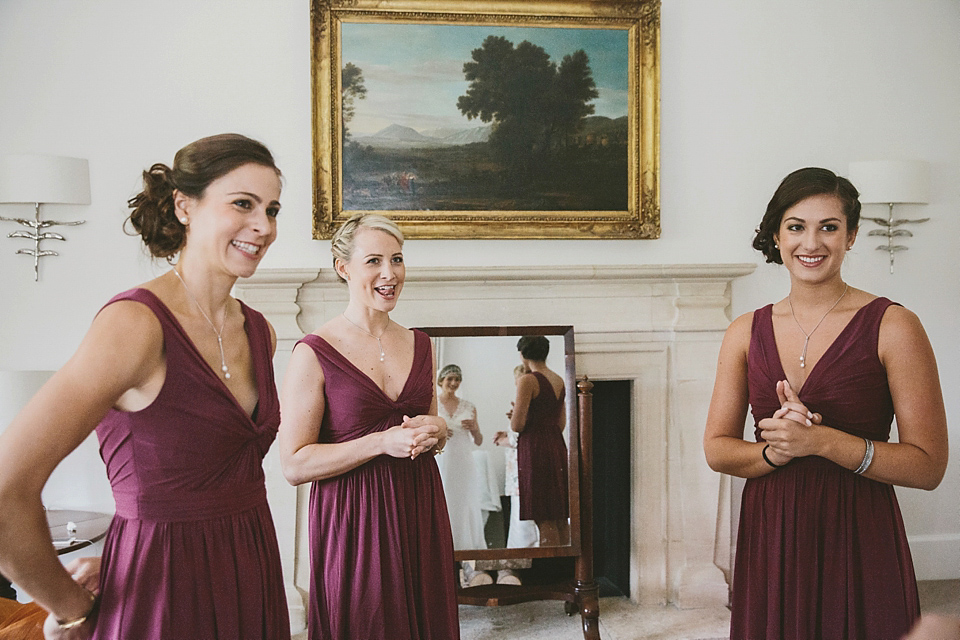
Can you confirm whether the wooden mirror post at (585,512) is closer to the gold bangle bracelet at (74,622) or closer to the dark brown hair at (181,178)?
the dark brown hair at (181,178)

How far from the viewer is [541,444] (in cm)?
357

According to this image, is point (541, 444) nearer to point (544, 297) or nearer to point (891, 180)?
point (544, 297)

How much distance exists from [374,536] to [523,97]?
2.51 m

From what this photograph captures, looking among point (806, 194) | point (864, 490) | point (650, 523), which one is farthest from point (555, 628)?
point (806, 194)

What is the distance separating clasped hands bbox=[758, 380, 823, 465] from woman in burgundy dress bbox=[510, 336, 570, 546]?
1.75 metres

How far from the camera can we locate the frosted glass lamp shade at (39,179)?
10.9 feet

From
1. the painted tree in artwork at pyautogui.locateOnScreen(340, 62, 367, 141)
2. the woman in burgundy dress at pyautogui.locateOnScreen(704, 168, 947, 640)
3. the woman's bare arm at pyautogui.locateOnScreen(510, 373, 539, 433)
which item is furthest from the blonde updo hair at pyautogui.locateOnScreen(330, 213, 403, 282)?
the painted tree in artwork at pyautogui.locateOnScreen(340, 62, 367, 141)

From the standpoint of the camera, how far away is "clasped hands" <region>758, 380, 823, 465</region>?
1805 millimetres

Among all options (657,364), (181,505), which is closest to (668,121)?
(657,364)

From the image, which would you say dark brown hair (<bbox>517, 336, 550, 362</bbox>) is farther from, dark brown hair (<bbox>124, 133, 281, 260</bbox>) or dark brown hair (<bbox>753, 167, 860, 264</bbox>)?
dark brown hair (<bbox>124, 133, 281, 260</bbox>)

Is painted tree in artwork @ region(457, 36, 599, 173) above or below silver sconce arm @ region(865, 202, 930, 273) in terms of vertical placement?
above

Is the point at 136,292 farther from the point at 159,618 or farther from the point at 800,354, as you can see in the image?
the point at 800,354

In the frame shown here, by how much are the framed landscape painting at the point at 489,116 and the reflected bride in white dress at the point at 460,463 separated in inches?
32.6

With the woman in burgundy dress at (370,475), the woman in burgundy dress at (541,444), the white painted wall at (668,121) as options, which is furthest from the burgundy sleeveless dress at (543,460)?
A: the woman in burgundy dress at (370,475)
